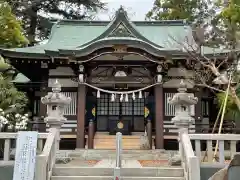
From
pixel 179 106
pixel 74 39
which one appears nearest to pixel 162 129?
pixel 179 106

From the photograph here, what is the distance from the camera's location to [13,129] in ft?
42.6

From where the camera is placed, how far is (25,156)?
784 centimetres

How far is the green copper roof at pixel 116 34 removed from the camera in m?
14.4

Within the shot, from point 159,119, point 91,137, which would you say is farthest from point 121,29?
point 91,137

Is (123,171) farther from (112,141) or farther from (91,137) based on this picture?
(112,141)

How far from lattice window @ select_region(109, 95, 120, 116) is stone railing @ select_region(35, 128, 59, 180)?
306 inches

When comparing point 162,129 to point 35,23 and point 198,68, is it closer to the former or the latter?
point 198,68

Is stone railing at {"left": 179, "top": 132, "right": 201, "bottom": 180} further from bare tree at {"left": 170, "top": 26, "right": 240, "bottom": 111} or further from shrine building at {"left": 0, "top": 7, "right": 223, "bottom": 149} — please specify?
shrine building at {"left": 0, "top": 7, "right": 223, "bottom": 149}

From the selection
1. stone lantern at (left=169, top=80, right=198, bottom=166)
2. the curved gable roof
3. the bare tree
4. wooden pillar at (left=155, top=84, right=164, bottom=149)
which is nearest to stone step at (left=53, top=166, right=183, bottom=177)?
stone lantern at (left=169, top=80, right=198, bottom=166)

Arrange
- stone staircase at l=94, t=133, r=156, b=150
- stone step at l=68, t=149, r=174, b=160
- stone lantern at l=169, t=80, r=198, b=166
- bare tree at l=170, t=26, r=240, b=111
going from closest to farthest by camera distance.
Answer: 1. stone lantern at l=169, t=80, r=198, b=166
2. bare tree at l=170, t=26, r=240, b=111
3. stone step at l=68, t=149, r=174, b=160
4. stone staircase at l=94, t=133, r=156, b=150

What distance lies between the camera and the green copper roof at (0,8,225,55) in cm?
1439

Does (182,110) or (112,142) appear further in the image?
(112,142)

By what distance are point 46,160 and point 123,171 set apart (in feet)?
6.60

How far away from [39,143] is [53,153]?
1.59ft
